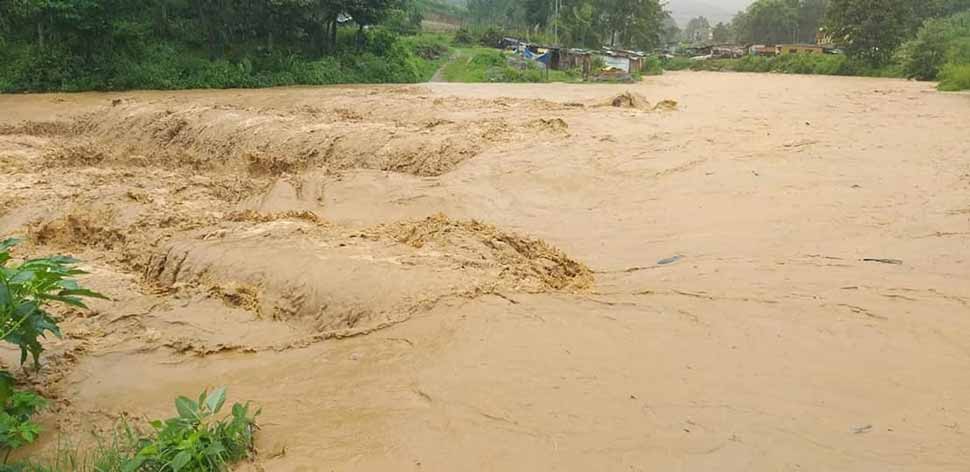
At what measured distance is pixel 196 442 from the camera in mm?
2330

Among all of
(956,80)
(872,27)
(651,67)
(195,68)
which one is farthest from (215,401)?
(872,27)

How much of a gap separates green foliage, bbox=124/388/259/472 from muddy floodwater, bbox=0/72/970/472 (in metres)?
0.12

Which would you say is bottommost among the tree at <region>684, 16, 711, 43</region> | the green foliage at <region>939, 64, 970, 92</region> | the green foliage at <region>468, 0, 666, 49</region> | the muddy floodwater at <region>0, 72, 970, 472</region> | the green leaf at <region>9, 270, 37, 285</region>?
the muddy floodwater at <region>0, 72, 970, 472</region>

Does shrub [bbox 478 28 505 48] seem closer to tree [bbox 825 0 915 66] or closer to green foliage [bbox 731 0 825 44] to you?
tree [bbox 825 0 915 66]

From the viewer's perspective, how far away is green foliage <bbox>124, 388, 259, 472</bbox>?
89.8 inches

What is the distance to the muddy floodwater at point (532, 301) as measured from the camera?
2.65 metres

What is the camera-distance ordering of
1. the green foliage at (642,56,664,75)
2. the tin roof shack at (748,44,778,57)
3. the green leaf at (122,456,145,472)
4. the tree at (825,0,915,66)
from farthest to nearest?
the tin roof shack at (748,44,778,57) → the green foliage at (642,56,664,75) → the tree at (825,0,915,66) → the green leaf at (122,456,145,472)

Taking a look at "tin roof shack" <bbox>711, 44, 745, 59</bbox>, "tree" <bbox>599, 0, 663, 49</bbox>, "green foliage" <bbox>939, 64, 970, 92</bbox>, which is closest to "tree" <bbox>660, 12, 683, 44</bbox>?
"tin roof shack" <bbox>711, 44, 745, 59</bbox>

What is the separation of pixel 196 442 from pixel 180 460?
11cm

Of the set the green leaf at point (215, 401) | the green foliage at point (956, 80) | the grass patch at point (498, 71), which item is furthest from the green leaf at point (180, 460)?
the grass patch at point (498, 71)

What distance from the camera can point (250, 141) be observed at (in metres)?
9.60

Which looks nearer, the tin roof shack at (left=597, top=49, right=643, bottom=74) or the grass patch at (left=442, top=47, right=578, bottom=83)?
the grass patch at (left=442, top=47, right=578, bottom=83)

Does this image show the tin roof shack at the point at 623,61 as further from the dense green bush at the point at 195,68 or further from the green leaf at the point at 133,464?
the green leaf at the point at 133,464

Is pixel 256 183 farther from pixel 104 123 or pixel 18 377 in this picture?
pixel 104 123
